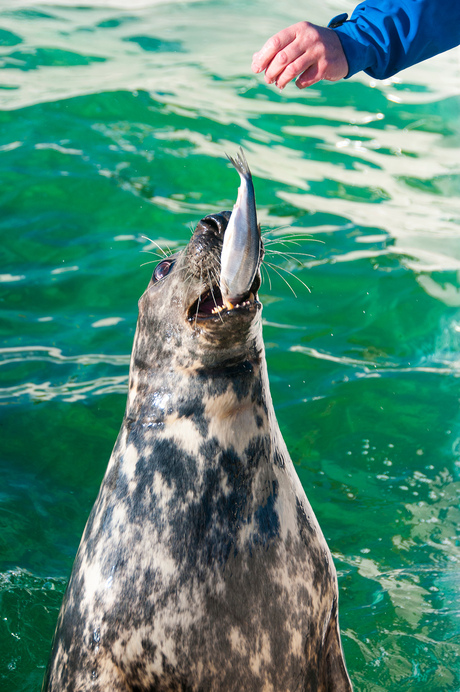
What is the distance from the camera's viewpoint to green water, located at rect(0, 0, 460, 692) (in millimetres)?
3760

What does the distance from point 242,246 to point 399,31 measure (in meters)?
2.10

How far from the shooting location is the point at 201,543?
2.21m

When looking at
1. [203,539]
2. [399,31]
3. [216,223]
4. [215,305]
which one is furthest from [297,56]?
[203,539]

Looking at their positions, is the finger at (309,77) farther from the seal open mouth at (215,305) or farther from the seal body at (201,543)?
the seal open mouth at (215,305)

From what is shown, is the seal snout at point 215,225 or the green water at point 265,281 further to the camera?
the green water at point 265,281

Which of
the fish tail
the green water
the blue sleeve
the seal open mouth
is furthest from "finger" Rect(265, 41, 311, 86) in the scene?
the seal open mouth

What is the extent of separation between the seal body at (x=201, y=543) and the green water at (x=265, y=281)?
0.62m

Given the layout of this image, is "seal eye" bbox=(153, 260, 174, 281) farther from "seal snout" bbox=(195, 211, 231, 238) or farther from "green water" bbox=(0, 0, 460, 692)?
"green water" bbox=(0, 0, 460, 692)

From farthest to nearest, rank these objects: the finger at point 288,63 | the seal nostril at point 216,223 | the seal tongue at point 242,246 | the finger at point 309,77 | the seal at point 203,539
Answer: the finger at point 309,77 → the finger at point 288,63 → the seal nostril at point 216,223 → the seal at point 203,539 → the seal tongue at point 242,246

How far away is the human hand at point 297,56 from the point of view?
294 cm

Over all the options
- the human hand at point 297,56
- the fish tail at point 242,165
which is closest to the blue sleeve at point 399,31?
the human hand at point 297,56

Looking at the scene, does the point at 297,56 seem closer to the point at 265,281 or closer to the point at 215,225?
the point at 215,225

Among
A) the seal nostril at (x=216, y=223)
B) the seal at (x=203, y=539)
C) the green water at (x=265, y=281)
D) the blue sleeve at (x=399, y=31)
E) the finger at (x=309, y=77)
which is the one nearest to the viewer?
the seal at (x=203, y=539)

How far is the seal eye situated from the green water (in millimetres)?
401
